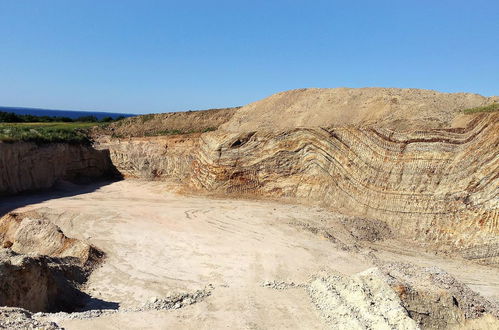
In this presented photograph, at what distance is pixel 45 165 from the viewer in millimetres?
23547

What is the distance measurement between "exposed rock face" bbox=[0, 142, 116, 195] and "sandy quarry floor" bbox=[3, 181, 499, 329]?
200 centimetres

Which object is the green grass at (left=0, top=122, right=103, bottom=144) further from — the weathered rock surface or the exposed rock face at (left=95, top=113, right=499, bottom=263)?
the weathered rock surface

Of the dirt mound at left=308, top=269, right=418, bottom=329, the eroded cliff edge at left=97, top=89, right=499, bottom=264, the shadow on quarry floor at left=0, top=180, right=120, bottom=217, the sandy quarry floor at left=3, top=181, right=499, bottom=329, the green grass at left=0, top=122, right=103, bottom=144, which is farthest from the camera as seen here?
the green grass at left=0, top=122, right=103, bottom=144

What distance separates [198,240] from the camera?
14125mm

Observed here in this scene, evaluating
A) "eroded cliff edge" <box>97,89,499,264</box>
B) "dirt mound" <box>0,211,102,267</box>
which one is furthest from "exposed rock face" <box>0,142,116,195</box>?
"dirt mound" <box>0,211,102,267</box>

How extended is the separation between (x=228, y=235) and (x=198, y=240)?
1229 mm

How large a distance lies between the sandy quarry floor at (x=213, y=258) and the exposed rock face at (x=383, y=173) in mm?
1000

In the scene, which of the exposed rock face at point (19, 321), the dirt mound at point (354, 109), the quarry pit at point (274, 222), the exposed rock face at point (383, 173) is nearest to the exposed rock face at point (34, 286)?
the quarry pit at point (274, 222)

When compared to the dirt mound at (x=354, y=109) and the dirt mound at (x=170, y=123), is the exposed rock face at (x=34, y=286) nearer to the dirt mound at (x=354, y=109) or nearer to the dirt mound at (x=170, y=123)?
the dirt mound at (x=354, y=109)

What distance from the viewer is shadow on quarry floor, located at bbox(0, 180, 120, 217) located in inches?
752

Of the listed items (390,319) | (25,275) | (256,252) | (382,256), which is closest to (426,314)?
(390,319)

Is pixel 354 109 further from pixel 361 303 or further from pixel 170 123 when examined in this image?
pixel 170 123

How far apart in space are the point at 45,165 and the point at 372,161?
18780 millimetres

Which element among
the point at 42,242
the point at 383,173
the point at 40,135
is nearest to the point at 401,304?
the point at 383,173
